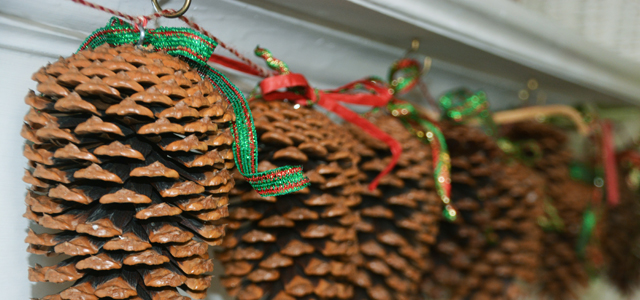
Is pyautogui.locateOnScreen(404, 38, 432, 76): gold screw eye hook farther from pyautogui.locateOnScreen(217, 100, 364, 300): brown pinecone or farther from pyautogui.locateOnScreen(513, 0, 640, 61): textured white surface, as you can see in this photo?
pyautogui.locateOnScreen(513, 0, 640, 61): textured white surface

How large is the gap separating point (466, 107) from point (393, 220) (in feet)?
0.76

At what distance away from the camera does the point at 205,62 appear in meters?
0.33

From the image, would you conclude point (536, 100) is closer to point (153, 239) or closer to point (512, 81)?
point (512, 81)

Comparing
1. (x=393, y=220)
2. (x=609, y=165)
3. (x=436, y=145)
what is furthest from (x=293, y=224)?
(x=609, y=165)

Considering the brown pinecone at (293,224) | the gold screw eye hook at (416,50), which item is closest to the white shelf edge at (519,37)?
the gold screw eye hook at (416,50)

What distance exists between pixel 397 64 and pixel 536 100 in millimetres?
489

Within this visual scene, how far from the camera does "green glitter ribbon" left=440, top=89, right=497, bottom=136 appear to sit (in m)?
0.58

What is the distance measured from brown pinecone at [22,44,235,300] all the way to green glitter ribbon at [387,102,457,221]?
1.00 feet

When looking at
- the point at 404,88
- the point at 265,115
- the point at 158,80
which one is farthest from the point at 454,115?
the point at 158,80

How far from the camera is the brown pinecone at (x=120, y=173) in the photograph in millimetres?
261

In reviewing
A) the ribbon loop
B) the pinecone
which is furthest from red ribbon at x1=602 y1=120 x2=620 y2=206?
the ribbon loop

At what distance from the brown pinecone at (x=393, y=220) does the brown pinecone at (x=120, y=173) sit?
21 centimetres

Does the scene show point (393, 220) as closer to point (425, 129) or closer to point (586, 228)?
point (425, 129)

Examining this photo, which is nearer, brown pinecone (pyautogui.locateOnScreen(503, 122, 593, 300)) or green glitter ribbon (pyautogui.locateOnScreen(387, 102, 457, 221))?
green glitter ribbon (pyautogui.locateOnScreen(387, 102, 457, 221))
